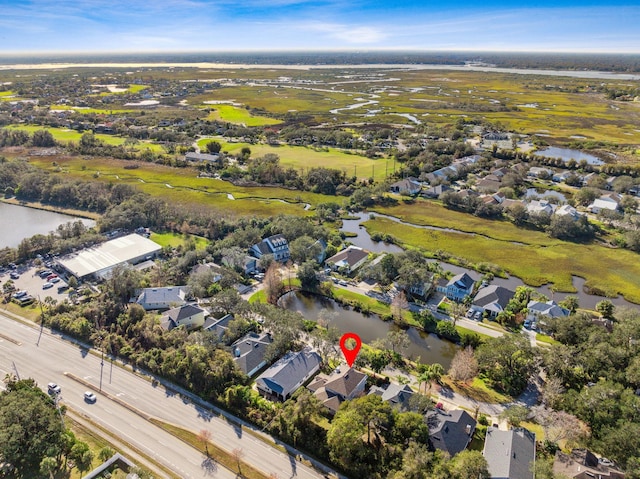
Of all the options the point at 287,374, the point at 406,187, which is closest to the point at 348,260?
the point at 287,374

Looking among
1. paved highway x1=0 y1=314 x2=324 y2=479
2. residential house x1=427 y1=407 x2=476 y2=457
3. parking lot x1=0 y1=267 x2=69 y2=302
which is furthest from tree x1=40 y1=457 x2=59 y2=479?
parking lot x1=0 y1=267 x2=69 y2=302

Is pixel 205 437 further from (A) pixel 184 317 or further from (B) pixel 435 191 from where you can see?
(B) pixel 435 191

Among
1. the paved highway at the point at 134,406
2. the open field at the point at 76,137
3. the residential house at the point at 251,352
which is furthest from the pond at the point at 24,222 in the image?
the residential house at the point at 251,352

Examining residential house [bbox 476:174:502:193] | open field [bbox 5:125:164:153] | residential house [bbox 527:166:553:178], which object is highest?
open field [bbox 5:125:164:153]

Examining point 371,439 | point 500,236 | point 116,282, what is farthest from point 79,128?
point 371,439

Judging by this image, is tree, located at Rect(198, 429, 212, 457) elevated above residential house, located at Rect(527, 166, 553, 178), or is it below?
below

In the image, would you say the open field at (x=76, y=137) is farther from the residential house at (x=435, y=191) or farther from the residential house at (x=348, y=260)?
the residential house at (x=348, y=260)

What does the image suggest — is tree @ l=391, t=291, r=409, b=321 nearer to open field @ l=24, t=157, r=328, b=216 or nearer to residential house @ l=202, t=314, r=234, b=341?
Result: residential house @ l=202, t=314, r=234, b=341
